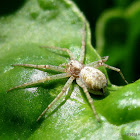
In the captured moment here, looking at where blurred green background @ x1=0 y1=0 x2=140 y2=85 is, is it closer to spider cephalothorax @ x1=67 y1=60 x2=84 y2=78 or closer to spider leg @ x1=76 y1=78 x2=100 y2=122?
spider cephalothorax @ x1=67 y1=60 x2=84 y2=78

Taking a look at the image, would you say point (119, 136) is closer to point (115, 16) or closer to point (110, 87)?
point (110, 87)

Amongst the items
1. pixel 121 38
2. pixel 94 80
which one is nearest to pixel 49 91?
pixel 94 80

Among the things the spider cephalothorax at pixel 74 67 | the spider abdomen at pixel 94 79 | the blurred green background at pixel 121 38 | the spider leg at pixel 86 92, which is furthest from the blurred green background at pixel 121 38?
the spider leg at pixel 86 92

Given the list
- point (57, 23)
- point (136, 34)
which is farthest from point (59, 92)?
point (136, 34)

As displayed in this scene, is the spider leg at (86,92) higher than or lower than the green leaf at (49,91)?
lower

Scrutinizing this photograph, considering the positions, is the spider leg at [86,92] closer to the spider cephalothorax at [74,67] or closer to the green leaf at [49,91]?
the green leaf at [49,91]

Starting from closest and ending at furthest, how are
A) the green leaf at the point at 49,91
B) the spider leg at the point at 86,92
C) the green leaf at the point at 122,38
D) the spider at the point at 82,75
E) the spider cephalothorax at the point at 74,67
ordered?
the green leaf at the point at 49,91, the spider leg at the point at 86,92, the spider at the point at 82,75, the spider cephalothorax at the point at 74,67, the green leaf at the point at 122,38

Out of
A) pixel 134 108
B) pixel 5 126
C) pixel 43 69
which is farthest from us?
pixel 43 69
